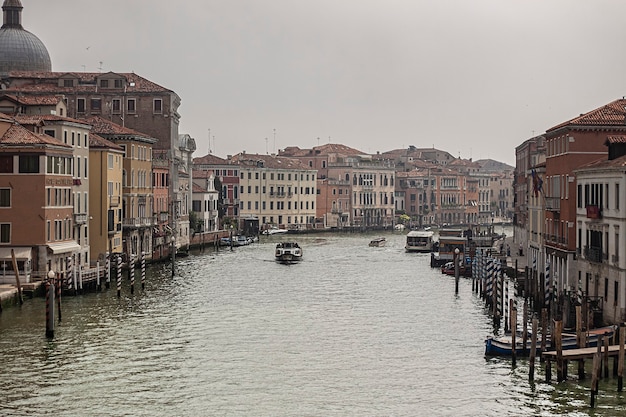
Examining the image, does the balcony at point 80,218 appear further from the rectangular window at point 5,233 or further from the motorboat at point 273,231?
the motorboat at point 273,231

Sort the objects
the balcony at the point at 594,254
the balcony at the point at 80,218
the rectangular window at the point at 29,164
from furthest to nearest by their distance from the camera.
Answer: the balcony at the point at 80,218 < the rectangular window at the point at 29,164 < the balcony at the point at 594,254

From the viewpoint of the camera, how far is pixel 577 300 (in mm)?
24750

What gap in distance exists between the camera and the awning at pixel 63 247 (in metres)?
32.7

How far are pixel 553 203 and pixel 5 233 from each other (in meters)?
14.3

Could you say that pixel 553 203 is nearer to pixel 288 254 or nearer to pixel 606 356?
pixel 606 356

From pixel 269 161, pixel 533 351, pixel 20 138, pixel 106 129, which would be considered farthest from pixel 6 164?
pixel 269 161

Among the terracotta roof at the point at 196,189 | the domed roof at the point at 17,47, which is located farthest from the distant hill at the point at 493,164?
the domed roof at the point at 17,47

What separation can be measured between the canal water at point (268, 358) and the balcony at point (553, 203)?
10.2 feet

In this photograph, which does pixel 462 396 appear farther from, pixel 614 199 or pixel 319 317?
pixel 319 317

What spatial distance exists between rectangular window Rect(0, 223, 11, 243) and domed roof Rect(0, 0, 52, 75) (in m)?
24.6

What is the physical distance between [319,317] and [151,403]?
35.8 feet

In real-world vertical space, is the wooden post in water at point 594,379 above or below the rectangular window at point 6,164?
below

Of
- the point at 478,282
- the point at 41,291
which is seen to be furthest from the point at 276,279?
the point at 41,291

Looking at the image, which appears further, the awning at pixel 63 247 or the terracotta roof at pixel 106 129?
the terracotta roof at pixel 106 129
